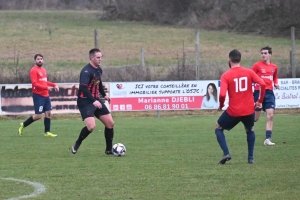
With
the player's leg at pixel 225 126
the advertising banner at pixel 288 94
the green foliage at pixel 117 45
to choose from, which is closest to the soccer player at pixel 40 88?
the player's leg at pixel 225 126

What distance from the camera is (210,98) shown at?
2373 cm

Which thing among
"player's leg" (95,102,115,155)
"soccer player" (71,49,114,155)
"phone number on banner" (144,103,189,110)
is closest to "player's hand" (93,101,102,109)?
"soccer player" (71,49,114,155)

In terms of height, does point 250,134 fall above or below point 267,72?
below

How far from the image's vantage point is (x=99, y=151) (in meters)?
13.4

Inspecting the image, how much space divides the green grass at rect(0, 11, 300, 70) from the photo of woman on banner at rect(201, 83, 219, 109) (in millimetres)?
4416

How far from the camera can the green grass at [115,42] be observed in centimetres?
3062

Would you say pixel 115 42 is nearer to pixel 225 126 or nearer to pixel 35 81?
pixel 35 81

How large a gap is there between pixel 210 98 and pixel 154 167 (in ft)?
42.7

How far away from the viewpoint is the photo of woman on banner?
2367cm

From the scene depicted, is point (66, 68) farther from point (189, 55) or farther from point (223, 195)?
point (223, 195)

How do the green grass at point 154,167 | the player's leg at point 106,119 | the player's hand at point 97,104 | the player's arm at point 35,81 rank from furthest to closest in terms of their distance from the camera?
the player's arm at point 35,81
the player's leg at point 106,119
the player's hand at point 97,104
the green grass at point 154,167

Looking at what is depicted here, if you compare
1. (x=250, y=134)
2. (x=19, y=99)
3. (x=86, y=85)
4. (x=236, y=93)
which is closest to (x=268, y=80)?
(x=250, y=134)

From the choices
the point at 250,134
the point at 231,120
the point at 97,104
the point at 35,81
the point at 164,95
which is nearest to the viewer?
the point at 231,120

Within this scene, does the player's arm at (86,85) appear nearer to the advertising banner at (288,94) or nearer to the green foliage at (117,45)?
the advertising banner at (288,94)
